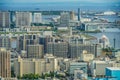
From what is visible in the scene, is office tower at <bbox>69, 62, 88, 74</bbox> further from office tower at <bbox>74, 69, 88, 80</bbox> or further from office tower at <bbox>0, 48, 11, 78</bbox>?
office tower at <bbox>0, 48, 11, 78</bbox>

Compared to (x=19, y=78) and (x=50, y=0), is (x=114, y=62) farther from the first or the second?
(x=50, y=0)

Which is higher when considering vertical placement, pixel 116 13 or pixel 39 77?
pixel 116 13

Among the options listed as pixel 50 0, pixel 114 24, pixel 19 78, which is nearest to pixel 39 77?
pixel 19 78

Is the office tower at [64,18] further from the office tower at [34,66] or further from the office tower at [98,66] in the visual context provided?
the office tower at [98,66]

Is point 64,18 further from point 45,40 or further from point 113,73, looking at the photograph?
point 113,73

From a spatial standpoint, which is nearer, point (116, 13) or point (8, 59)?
point (8, 59)

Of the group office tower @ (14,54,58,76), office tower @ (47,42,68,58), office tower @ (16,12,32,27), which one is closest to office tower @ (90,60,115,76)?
office tower @ (14,54,58,76)
